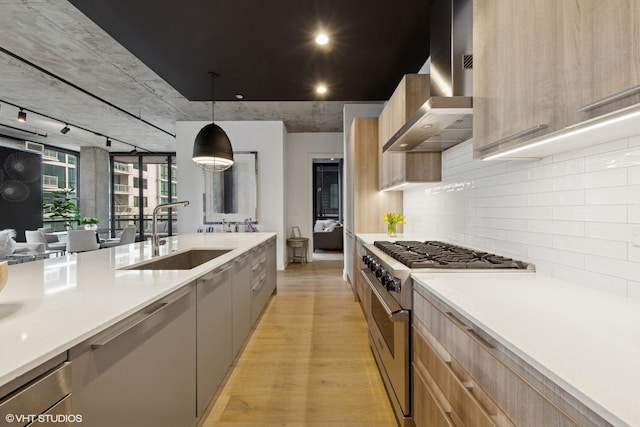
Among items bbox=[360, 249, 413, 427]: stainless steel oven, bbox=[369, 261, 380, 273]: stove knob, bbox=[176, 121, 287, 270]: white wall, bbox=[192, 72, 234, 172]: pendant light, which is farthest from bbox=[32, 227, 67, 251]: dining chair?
bbox=[360, 249, 413, 427]: stainless steel oven

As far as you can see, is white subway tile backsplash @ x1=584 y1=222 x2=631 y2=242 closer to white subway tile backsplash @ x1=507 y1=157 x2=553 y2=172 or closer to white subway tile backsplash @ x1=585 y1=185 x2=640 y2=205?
white subway tile backsplash @ x1=585 y1=185 x2=640 y2=205

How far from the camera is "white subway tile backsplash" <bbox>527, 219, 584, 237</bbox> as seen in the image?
1.31 metres

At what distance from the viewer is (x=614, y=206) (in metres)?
1.15

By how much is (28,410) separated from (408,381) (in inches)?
56.5

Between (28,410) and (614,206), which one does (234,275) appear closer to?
(28,410)

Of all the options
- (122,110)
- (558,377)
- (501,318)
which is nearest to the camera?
(558,377)

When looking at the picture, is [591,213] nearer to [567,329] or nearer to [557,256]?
[557,256]

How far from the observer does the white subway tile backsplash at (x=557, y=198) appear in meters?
1.31

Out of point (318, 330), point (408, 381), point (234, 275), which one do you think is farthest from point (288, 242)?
point (408, 381)

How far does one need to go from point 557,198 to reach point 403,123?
A: 1464 mm

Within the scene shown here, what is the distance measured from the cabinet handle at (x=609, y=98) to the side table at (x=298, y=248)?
5942 mm

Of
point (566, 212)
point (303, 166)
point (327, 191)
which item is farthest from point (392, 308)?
point (327, 191)

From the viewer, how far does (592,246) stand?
1.24 m

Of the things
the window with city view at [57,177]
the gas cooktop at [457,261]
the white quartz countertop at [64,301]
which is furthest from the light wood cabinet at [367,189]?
the window with city view at [57,177]
